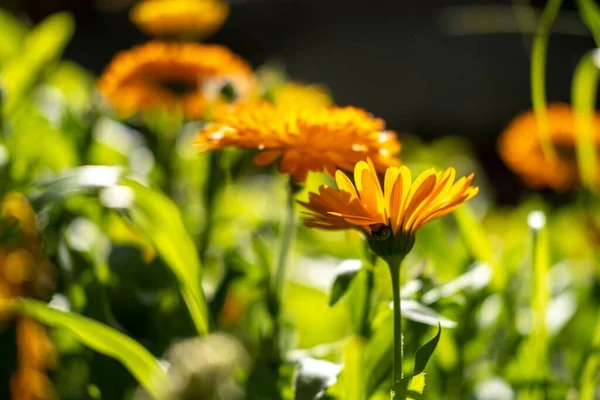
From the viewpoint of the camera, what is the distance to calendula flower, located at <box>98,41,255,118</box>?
32.1 inches

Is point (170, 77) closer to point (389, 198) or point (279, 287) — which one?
point (279, 287)

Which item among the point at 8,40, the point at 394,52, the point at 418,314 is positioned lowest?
the point at 394,52

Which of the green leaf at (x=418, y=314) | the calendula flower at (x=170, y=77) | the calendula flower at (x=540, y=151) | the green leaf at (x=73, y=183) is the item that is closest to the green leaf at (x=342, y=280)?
the green leaf at (x=418, y=314)

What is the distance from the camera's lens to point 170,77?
2.76 ft

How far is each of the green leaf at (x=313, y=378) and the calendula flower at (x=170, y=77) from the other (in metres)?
0.41

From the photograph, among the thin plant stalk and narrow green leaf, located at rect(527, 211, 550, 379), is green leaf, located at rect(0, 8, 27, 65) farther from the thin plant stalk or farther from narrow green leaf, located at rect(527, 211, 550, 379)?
narrow green leaf, located at rect(527, 211, 550, 379)

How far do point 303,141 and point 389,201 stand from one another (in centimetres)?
9

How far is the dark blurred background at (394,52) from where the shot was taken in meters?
2.44

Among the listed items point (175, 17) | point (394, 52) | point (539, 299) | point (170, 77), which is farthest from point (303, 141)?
point (394, 52)

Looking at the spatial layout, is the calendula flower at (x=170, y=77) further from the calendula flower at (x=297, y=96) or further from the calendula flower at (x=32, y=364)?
the calendula flower at (x=32, y=364)

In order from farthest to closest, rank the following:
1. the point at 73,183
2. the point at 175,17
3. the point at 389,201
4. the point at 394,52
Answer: the point at 394,52 → the point at 175,17 → the point at 73,183 → the point at 389,201

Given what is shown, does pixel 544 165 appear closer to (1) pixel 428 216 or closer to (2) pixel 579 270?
(2) pixel 579 270

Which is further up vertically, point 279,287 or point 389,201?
point 389,201

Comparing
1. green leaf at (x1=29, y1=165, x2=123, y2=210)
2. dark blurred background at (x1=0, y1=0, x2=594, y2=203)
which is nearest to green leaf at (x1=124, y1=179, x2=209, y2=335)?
green leaf at (x1=29, y1=165, x2=123, y2=210)
